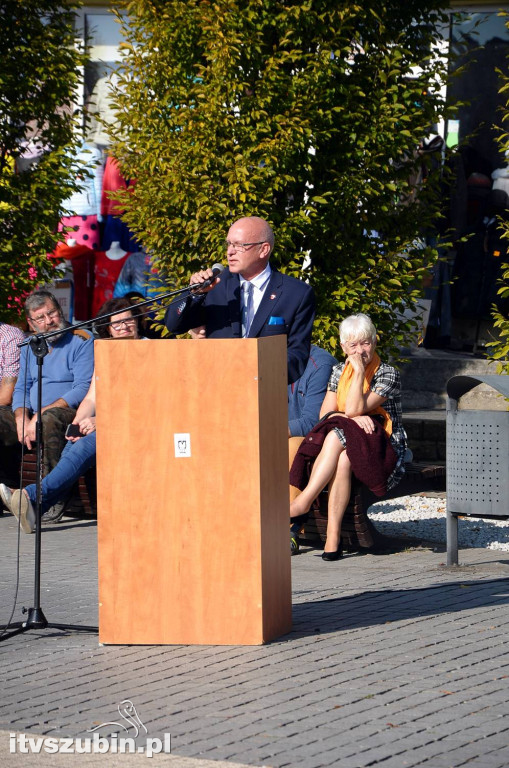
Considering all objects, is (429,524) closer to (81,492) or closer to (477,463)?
(477,463)

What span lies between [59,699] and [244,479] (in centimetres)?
132

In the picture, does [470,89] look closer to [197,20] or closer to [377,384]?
[197,20]

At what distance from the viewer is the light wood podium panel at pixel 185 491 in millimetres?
5922

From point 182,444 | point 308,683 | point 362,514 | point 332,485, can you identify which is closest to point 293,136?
point 332,485

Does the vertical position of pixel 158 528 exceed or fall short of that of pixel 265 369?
it falls short

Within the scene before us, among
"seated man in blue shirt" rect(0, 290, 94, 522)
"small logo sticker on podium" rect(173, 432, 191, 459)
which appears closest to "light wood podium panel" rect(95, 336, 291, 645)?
"small logo sticker on podium" rect(173, 432, 191, 459)

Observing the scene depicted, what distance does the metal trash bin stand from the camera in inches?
310

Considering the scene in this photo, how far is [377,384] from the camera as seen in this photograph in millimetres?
8641

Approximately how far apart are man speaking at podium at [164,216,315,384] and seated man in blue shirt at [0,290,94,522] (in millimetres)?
2949

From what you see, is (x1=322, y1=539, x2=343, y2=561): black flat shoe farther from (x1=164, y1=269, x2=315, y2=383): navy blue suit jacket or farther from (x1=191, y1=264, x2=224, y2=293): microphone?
(x1=191, y1=264, x2=224, y2=293): microphone

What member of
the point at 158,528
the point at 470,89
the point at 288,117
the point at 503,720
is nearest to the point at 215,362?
the point at 158,528

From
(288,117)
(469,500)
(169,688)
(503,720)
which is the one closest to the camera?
(503,720)

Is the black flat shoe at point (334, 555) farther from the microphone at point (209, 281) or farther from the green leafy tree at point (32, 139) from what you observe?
the green leafy tree at point (32, 139)

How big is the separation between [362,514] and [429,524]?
5.34 feet
